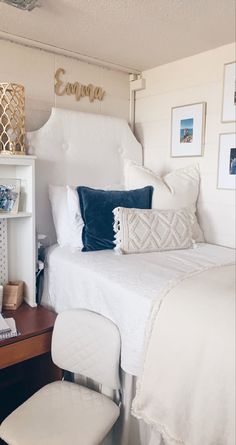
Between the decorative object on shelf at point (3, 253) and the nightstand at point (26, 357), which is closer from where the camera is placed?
the nightstand at point (26, 357)

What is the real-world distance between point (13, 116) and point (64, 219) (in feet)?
2.07

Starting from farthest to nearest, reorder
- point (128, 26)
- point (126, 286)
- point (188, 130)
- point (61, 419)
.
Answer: point (188, 130) < point (128, 26) < point (126, 286) < point (61, 419)

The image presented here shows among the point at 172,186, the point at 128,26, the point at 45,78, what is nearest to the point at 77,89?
the point at 45,78

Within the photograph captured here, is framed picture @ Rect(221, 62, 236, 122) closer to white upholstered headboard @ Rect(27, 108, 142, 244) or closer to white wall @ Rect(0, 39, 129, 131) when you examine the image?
white upholstered headboard @ Rect(27, 108, 142, 244)

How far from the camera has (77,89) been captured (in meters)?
2.30

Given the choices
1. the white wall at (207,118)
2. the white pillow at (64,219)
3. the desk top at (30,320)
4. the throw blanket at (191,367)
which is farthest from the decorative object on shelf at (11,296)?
the white wall at (207,118)

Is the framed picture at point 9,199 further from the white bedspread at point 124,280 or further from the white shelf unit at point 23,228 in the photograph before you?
the white bedspread at point 124,280

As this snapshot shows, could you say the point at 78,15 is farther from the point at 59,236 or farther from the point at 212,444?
the point at 212,444

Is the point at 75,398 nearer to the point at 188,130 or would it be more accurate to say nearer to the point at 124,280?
the point at 124,280

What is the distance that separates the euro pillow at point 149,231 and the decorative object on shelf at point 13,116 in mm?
637

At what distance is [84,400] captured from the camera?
1386 mm

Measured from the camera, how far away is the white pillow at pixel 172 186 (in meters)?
2.14

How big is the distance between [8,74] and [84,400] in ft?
5.82

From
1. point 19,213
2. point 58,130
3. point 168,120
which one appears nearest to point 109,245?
point 19,213
